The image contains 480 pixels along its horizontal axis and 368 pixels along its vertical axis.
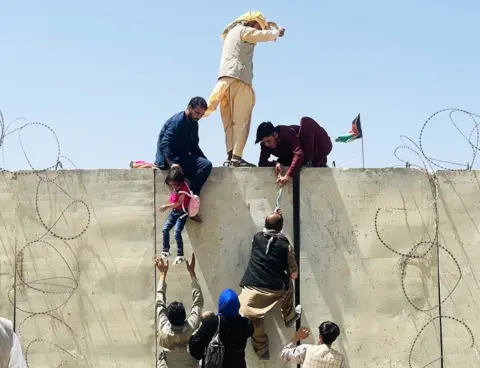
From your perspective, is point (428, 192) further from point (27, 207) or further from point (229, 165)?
point (27, 207)

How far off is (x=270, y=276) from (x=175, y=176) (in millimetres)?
1335

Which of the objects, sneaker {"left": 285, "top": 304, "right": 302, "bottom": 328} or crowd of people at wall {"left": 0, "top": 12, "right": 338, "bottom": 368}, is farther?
sneaker {"left": 285, "top": 304, "right": 302, "bottom": 328}

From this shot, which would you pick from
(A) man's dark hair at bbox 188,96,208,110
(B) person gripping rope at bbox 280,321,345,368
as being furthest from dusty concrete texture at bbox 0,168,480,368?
(B) person gripping rope at bbox 280,321,345,368

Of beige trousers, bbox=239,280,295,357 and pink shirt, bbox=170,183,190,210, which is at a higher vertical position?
pink shirt, bbox=170,183,190,210

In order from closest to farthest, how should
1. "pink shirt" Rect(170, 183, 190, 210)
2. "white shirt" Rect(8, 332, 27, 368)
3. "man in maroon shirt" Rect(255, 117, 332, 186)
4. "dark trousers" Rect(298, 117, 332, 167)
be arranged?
1. "white shirt" Rect(8, 332, 27, 368)
2. "pink shirt" Rect(170, 183, 190, 210)
3. "man in maroon shirt" Rect(255, 117, 332, 186)
4. "dark trousers" Rect(298, 117, 332, 167)

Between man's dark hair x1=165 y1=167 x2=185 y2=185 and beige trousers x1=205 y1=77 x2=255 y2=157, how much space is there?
2.84 feet

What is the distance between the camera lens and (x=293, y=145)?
6641mm

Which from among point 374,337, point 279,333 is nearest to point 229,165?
point 279,333

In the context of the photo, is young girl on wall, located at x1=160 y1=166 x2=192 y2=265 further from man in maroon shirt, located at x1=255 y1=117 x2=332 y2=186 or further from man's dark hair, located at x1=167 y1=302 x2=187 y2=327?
man's dark hair, located at x1=167 y1=302 x2=187 y2=327

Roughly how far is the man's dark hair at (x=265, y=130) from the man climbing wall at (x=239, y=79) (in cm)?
32

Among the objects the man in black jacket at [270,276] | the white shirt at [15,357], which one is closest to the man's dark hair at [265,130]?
the man in black jacket at [270,276]

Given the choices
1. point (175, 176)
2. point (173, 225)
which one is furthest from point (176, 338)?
point (175, 176)

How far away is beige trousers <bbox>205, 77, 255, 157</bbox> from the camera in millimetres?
6926

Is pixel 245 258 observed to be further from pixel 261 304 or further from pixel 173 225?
pixel 173 225
